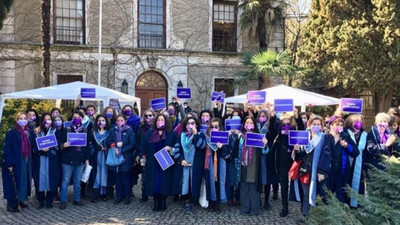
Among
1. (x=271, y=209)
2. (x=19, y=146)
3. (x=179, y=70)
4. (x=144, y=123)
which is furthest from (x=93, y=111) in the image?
(x=179, y=70)

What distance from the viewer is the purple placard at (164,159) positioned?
A: 7.27m

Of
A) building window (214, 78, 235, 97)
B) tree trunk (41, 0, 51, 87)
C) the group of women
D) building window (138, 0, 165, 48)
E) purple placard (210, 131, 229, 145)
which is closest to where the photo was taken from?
the group of women

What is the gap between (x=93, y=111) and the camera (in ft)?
30.3

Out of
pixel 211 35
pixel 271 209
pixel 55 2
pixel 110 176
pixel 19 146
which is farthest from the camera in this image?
pixel 211 35

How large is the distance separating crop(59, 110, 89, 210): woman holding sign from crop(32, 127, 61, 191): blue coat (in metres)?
0.11

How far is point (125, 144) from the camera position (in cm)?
796

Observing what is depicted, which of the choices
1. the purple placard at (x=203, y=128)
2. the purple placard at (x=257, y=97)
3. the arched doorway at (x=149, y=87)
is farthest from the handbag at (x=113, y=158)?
the arched doorway at (x=149, y=87)

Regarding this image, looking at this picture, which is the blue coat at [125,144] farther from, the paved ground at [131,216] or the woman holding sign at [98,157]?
the paved ground at [131,216]

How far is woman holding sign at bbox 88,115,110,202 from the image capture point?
8078 mm

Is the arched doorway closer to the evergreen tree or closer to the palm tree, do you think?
the palm tree

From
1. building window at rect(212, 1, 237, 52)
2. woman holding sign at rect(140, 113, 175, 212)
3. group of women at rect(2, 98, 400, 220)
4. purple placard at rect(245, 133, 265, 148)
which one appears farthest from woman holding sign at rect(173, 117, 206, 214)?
building window at rect(212, 1, 237, 52)

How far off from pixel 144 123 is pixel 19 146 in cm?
240

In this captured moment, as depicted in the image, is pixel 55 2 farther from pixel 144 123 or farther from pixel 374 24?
pixel 374 24

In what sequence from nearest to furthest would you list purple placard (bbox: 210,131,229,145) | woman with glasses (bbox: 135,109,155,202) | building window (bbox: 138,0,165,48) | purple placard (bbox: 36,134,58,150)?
1. purple placard (bbox: 210,131,229,145)
2. purple placard (bbox: 36,134,58,150)
3. woman with glasses (bbox: 135,109,155,202)
4. building window (bbox: 138,0,165,48)
